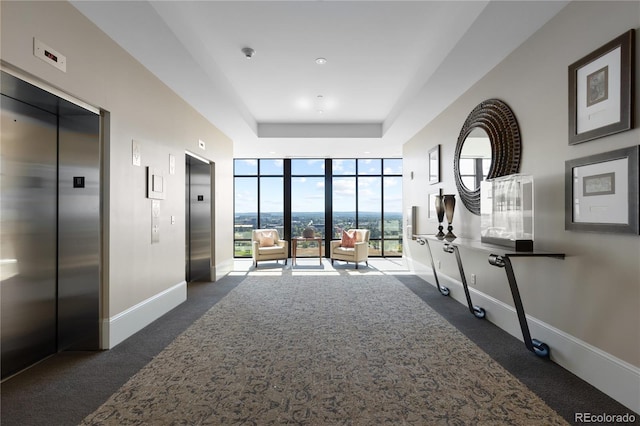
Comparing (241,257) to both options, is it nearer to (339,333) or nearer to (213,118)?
(213,118)

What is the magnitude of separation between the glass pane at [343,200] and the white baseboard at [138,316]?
17.8 ft

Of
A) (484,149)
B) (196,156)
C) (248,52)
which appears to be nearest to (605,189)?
(484,149)

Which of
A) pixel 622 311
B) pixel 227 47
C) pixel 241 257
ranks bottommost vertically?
pixel 241 257

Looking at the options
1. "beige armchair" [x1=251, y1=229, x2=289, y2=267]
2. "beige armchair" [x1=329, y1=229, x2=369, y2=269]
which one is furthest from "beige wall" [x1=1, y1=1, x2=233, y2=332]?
"beige armchair" [x1=329, y1=229, x2=369, y2=269]

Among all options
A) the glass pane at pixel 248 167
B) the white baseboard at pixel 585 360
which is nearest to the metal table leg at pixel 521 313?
the white baseboard at pixel 585 360

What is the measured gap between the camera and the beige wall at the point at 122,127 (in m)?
2.15

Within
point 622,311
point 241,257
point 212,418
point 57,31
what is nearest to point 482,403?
point 622,311

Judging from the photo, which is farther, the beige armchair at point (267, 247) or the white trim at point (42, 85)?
the beige armchair at point (267, 247)

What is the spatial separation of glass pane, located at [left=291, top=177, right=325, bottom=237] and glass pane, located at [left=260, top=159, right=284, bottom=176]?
19.0 inches

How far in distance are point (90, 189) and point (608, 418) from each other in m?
4.24

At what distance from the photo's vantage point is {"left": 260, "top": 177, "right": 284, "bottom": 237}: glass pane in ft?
29.5

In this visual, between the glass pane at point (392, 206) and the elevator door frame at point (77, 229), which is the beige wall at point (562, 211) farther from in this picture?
the glass pane at point (392, 206)

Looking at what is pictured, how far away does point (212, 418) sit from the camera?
186 centimetres

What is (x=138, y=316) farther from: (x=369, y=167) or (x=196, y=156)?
(x=369, y=167)
